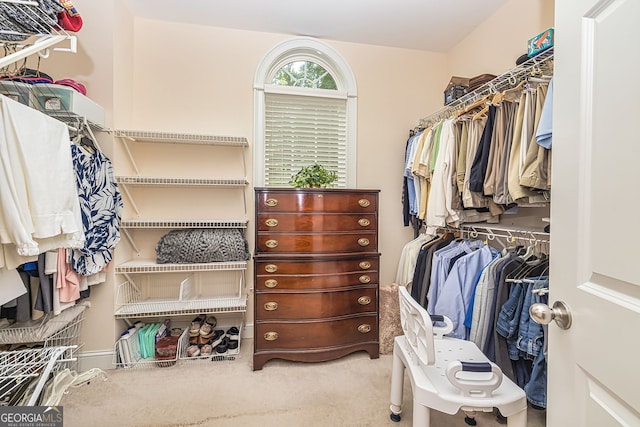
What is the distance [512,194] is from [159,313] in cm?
252

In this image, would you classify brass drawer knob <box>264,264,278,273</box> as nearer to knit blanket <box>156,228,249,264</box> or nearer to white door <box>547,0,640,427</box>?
knit blanket <box>156,228,249,264</box>

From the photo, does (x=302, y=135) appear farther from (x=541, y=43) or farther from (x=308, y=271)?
(x=541, y=43)

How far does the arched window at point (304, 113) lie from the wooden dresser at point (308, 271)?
669 millimetres

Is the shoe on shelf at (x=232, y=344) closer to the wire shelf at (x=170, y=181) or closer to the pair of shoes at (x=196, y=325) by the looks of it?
the pair of shoes at (x=196, y=325)

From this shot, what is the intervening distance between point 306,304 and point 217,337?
0.91 meters

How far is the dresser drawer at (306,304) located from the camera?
6.89ft

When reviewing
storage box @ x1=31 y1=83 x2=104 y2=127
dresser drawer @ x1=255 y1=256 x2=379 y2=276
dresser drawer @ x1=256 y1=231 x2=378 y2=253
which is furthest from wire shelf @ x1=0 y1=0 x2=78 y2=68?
dresser drawer @ x1=255 y1=256 x2=379 y2=276

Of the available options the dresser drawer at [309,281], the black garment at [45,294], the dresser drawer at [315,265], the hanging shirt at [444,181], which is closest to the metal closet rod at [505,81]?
the hanging shirt at [444,181]

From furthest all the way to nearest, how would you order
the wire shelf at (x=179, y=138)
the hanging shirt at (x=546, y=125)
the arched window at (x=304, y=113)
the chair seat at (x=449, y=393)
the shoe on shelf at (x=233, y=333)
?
the arched window at (x=304, y=113), the shoe on shelf at (x=233, y=333), the wire shelf at (x=179, y=138), the hanging shirt at (x=546, y=125), the chair seat at (x=449, y=393)

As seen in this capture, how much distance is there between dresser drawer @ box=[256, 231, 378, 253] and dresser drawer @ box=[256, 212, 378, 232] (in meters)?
0.04

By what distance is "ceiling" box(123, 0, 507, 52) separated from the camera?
7.40ft

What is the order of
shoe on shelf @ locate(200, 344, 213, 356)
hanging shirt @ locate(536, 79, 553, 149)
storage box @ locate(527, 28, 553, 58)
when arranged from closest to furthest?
hanging shirt @ locate(536, 79, 553, 149) → storage box @ locate(527, 28, 553, 58) → shoe on shelf @ locate(200, 344, 213, 356)

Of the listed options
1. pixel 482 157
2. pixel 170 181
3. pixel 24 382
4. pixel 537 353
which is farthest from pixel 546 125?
pixel 170 181

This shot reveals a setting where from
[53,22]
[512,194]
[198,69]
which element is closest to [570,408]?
[512,194]
